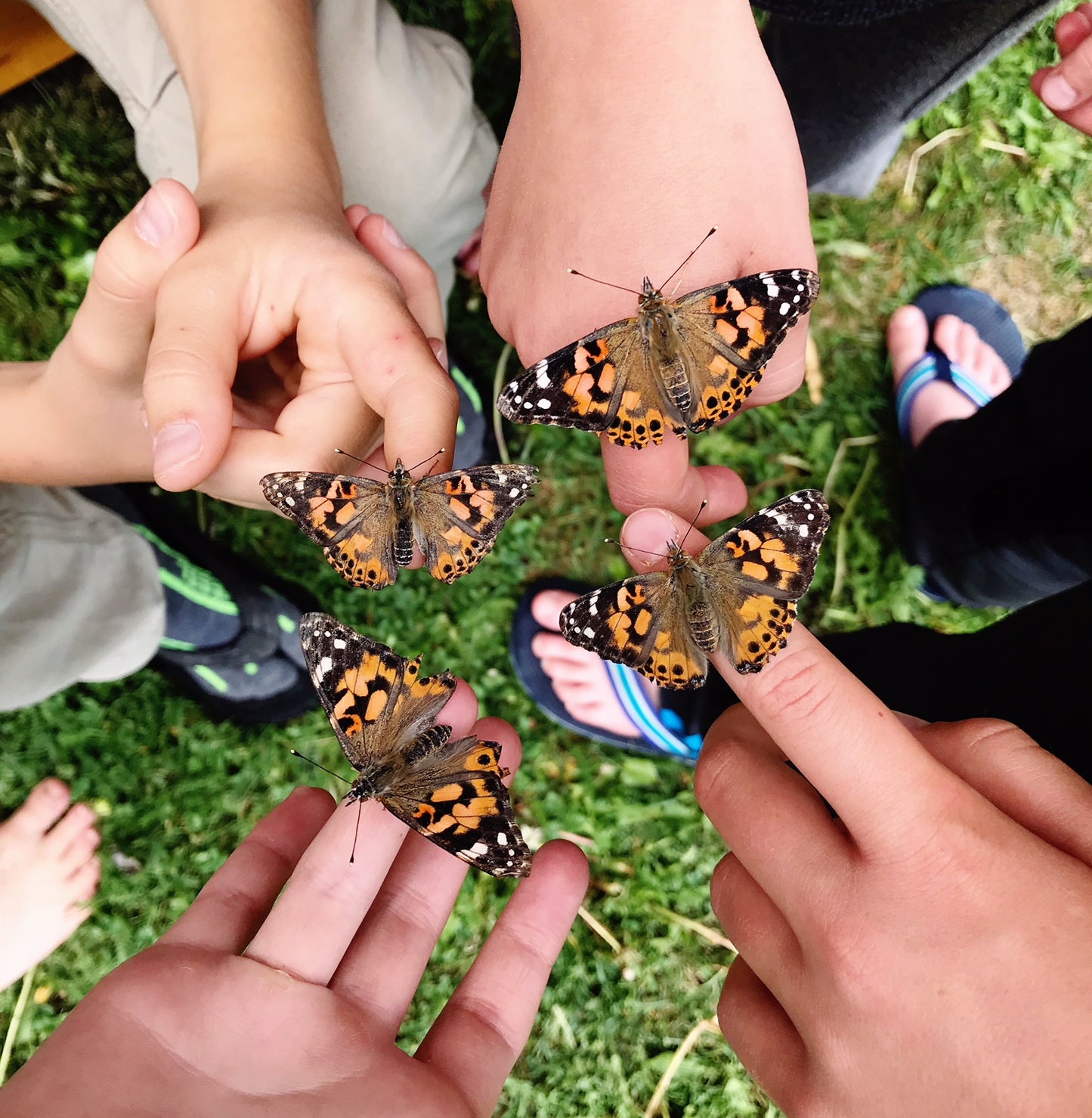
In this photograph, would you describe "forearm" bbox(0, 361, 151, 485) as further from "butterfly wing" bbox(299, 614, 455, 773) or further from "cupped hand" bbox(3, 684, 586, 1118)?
"cupped hand" bbox(3, 684, 586, 1118)

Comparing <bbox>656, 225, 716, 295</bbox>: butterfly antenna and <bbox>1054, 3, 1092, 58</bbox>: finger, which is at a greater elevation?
<bbox>1054, 3, 1092, 58</bbox>: finger

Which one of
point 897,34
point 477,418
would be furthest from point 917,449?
point 477,418

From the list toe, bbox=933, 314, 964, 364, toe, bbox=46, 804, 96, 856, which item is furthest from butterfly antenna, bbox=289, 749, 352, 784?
toe, bbox=933, 314, 964, 364

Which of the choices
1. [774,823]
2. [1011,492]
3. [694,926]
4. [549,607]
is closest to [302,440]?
[774,823]

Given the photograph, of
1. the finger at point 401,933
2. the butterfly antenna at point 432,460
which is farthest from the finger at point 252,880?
the butterfly antenna at point 432,460

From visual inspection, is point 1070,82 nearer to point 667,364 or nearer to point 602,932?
point 667,364

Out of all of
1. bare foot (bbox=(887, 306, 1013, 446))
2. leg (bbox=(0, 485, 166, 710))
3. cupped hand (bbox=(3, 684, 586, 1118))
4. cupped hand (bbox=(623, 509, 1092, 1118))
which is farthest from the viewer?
bare foot (bbox=(887, 306, 1013, 446))

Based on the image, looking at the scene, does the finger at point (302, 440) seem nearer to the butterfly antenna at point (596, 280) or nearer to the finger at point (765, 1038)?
the butterfly antenna at point (596, 280)
